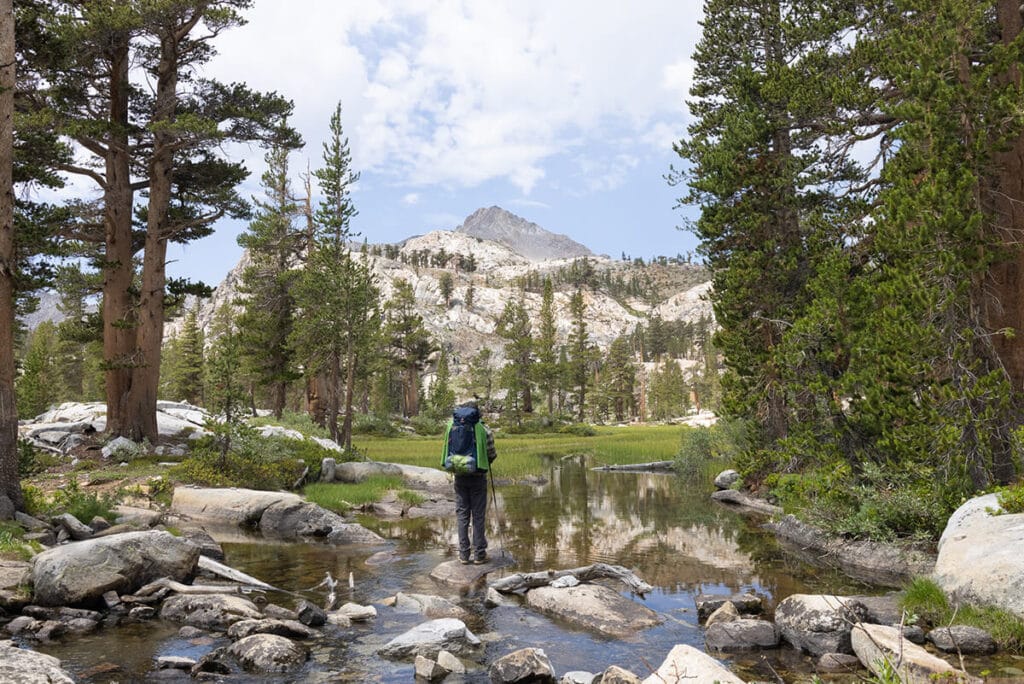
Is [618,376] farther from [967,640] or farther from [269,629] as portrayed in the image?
[269,629]

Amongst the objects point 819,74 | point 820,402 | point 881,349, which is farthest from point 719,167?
point 881,349

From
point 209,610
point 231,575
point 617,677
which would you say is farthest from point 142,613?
point 617,677

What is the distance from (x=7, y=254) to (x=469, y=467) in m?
9.16

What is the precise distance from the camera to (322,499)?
18438mm

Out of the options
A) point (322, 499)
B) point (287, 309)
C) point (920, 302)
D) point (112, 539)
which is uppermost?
point (287, 309)

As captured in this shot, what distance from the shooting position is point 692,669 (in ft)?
18.1

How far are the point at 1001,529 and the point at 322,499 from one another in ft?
51.6

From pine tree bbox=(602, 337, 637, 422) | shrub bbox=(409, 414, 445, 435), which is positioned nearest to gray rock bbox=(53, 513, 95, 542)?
shrub bbox=(409, 414, 445, 435)

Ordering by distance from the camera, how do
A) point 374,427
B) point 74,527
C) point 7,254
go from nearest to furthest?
point 74,527 → point 7,254 → point 374,427

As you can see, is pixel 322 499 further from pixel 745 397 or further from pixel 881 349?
pixel 881 349

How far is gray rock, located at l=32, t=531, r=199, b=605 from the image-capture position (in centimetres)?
Result: 802

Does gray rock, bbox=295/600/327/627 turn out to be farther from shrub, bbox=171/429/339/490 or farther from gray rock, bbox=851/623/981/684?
shrub, bbox=171/429/339/490

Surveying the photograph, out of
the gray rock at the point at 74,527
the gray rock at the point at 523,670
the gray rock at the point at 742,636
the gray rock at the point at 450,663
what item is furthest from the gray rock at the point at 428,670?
the gray rock at the point at 74,527

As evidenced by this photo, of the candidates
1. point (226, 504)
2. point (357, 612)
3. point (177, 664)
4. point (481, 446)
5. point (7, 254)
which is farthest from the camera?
point (226, 504)
